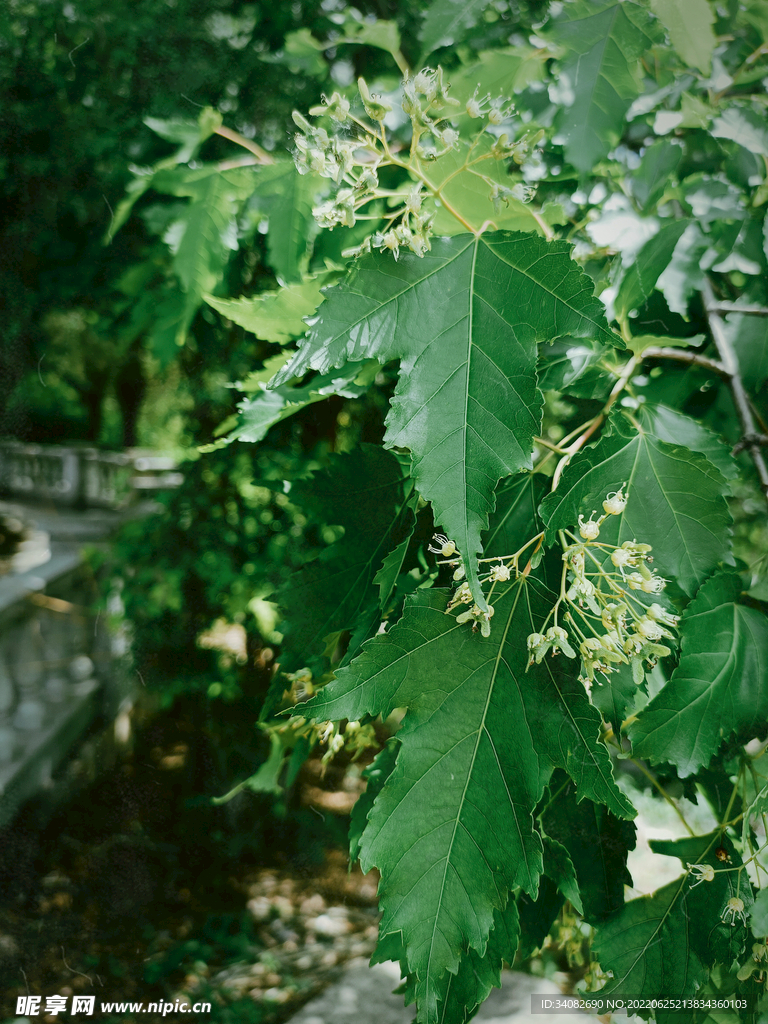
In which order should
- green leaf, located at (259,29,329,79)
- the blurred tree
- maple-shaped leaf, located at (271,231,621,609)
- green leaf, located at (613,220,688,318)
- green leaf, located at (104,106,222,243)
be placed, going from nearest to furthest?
1. maple-shaped leaf, located at (271,231,621,609)
2. green leaf, located at (613,220,688,318)
3. green leaf, located at (104,106,222,243)
4. green leaf, located at (259,29,329,79)
5. the blurred tree

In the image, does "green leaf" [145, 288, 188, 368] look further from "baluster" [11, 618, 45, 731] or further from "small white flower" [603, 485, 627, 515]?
"baluster" [11, 618, 45, 731]

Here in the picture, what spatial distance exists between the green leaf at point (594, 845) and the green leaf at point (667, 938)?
0.05 ft

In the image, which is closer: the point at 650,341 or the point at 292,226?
the point at 650,341

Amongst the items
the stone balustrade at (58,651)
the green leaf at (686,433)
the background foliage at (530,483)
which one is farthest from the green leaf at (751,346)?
the stone balustrade at (58,651)

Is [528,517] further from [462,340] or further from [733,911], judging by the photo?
[733,911]

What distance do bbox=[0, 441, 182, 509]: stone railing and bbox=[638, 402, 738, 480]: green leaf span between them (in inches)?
48.4

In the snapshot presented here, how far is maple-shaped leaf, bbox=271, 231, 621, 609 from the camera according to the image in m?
0.29

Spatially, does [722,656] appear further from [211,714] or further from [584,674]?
[211,714]

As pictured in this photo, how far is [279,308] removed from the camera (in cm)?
44

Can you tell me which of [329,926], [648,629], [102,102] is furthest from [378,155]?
[329,926]

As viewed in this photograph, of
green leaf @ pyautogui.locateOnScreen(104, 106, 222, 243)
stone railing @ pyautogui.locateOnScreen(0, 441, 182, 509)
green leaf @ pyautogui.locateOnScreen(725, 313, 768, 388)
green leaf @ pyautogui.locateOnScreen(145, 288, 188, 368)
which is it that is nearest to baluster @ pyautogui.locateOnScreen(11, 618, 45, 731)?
stone railing @ pyautogui.locateOnScreen(0, 441, 182, 509)

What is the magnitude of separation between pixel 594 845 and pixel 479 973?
0.46ft

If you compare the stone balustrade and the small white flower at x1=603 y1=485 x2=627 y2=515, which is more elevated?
the small white flower at x1=603 y1=485 x2=627 y2=515

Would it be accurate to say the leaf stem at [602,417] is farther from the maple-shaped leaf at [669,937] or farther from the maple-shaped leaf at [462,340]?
the maple-shaped leaf at [669,937]
